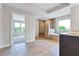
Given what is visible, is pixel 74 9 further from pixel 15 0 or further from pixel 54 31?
pixel 54 31

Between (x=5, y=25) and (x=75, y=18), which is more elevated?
(x=75, y=18)

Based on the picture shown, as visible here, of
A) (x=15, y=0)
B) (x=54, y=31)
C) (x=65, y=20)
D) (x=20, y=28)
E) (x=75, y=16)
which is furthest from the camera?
(x=20, y=28)

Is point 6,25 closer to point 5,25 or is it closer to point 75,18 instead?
point 5,25

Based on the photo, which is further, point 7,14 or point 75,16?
point 7,14

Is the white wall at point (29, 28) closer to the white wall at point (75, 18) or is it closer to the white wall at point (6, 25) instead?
the white wall at point (6, 25)

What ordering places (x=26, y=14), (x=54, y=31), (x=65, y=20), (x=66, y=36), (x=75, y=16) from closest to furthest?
(x=66, y=36), (x=75, y=16), (x=26, y=14), (x=65, y=20), (x=54, y=31)

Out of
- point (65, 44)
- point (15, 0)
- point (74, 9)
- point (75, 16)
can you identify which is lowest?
point (65, 44)

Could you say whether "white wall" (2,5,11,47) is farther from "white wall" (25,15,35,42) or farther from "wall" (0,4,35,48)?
"white wall" (25,15,35,42)

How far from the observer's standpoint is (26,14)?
703 cm

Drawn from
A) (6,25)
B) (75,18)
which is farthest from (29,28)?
(75,18)

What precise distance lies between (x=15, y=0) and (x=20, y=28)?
13.0m

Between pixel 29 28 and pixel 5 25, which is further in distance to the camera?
pixel 29 28

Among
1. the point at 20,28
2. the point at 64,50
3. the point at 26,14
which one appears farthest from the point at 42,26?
the point at 64,50

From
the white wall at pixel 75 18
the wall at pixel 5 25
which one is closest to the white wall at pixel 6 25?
the wall at pixel 5 25
